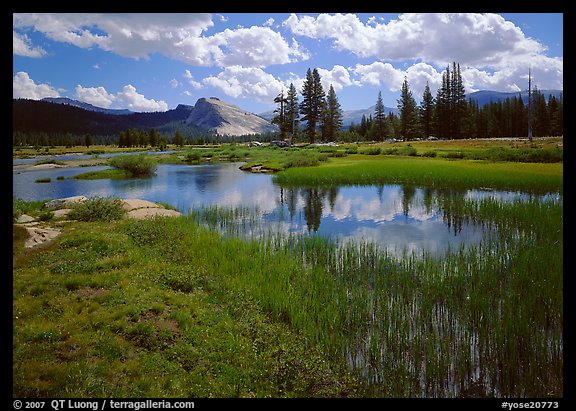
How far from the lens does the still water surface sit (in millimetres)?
19297

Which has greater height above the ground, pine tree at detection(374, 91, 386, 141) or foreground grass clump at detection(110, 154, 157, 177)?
pine tree at detection(374, 91, 386, 141)

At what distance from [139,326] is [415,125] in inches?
4635

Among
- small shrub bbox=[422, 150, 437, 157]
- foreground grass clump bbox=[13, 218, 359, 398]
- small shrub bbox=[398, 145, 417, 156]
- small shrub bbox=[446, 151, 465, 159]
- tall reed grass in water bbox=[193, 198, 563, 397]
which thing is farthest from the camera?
small shrub bbox=[398, 145, 417, 156]

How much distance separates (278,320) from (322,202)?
20399mm

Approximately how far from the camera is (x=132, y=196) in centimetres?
3347

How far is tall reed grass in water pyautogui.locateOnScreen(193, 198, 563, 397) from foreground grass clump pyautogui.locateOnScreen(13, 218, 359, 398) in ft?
2.95

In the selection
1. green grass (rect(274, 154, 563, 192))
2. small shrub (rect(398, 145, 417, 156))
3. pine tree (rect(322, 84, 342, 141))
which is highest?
pine tree (rect(322, 84, 342, 141))

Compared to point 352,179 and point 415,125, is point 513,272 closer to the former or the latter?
point 352,179

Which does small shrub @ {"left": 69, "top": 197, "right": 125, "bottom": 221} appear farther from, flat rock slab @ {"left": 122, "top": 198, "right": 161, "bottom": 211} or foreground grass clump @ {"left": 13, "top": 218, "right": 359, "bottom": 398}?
foreground grass clump @ {"left": 13, "top": 218, "right": 359, "bottom": 398}

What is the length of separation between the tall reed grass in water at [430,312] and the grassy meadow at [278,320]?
42 mm

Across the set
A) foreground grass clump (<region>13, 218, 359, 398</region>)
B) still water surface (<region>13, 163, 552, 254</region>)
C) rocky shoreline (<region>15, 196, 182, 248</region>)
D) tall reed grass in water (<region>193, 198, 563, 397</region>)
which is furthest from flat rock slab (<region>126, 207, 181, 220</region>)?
tall reed grass in water (<region>193, 198, 563, 397</region>)

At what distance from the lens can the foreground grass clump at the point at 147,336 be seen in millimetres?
6719

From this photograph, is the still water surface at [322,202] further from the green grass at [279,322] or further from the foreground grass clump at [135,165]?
the foreground grass clump at [135,165]
